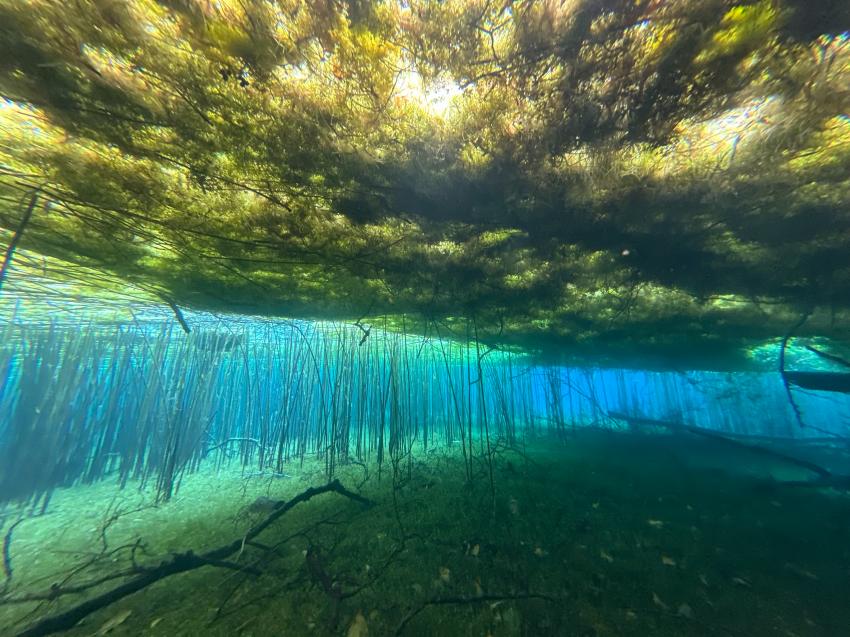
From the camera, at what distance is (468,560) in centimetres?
514

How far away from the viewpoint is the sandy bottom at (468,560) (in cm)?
396

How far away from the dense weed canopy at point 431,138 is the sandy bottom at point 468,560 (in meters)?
6.06

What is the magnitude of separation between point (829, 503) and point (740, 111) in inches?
487

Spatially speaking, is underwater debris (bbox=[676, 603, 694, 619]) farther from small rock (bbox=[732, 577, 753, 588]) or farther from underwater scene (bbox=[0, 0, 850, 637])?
small rock (bbox=[732, 577, 753, 588])

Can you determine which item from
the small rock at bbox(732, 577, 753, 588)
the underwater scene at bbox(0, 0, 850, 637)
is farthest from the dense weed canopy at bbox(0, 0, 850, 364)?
the small rock at bbox(732, 577, 753, 588)

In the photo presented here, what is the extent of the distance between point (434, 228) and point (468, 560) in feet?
20.9

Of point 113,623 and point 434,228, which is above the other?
point 434,228

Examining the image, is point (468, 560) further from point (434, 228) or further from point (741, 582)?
point (434, 228)

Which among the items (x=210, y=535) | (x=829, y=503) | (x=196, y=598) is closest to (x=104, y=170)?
(x=196, y=598)

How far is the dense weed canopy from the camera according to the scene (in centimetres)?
254

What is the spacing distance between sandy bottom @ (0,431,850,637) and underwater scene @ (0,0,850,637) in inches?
2.3

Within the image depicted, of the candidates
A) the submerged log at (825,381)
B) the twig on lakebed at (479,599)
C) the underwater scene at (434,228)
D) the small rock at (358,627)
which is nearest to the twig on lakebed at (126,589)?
the underwater scene at (434,228)

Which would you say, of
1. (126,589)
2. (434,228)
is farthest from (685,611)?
(126,589)

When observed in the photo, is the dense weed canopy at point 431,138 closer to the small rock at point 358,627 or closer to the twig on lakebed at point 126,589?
the twig on lakebed at point 126,589
